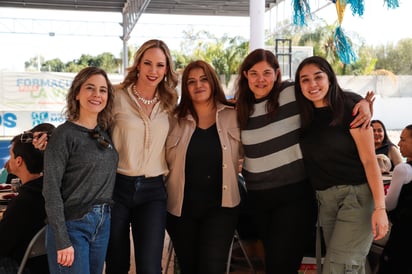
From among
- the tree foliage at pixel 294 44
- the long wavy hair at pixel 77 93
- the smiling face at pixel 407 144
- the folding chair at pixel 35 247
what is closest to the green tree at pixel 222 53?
the tree foliage at pixel 294 44

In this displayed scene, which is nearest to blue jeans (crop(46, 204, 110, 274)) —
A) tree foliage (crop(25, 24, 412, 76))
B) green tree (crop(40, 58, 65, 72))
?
tree foliage (crop(25, 24, 412, 76))

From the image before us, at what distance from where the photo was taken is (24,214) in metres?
2.47

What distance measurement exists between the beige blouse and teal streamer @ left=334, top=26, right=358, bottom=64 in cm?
334

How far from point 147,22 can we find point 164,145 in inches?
809

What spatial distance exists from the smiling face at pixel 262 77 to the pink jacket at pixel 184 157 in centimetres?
23

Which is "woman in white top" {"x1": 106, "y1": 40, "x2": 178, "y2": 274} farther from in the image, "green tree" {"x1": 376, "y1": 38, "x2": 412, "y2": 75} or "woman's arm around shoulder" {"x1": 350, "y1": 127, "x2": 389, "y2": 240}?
"green tree" {"x1": 376, "y1": 38, "x2": 412, "y2": 75}

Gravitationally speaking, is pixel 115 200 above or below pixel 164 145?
below

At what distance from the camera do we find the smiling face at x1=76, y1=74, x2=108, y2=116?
2.39 m

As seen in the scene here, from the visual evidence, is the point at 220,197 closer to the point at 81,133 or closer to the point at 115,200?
the point at 115,200

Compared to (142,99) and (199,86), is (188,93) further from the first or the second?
(142,99)

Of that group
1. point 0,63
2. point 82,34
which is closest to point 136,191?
point 82,34

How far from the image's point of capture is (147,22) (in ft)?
73.2

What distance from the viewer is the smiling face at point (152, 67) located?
8.88 ft

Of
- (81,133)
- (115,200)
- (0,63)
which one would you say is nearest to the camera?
(81,133)
